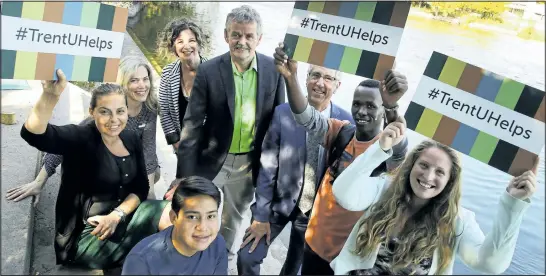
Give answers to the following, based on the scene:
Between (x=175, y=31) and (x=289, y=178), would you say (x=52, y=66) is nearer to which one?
(x=175, y=31)

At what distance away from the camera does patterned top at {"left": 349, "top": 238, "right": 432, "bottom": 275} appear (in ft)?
5.81

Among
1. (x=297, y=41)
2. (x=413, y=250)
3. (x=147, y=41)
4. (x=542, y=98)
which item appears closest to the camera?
(x=542, y=98)

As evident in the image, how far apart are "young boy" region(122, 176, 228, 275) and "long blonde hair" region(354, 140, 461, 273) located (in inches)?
24.3

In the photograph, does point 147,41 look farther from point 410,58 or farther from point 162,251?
point 410,58

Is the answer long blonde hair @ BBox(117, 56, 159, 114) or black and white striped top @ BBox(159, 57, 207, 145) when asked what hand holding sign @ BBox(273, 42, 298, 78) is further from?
long blonde hair @ BBox(117, 56, 159, 114)

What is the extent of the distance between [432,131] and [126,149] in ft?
4.53

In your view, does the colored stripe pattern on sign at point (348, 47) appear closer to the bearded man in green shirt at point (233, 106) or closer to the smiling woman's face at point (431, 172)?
the bearded man in green shirt at point (233, 106)

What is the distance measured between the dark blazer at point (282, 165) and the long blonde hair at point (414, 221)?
0.36 m

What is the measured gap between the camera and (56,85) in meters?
1.79

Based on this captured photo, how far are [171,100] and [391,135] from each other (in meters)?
1.15

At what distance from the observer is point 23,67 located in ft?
5.71

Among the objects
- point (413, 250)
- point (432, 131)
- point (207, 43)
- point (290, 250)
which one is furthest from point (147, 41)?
point (413, 250)

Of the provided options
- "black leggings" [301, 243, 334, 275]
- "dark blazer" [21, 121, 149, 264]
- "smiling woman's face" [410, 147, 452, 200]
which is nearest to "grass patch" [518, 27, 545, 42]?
"smiling woman's face" [410, 147, 452, 200]

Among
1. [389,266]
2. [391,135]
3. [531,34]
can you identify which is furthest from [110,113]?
[531,34]
